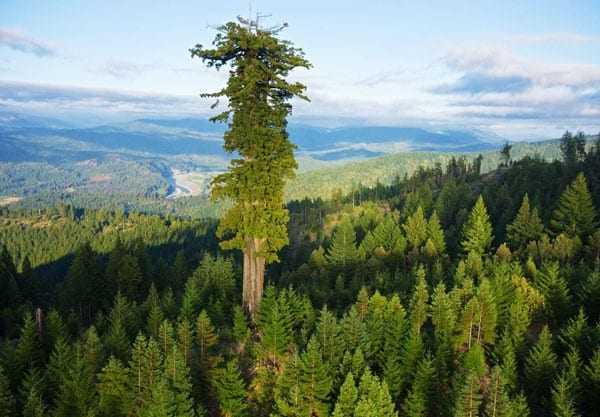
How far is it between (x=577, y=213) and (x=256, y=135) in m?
60.1

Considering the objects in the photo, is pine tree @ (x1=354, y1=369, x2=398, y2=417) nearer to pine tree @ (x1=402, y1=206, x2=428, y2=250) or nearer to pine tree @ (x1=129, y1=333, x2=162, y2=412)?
pine tree @ (x1=129, y1=333, x2=162, y2=412)

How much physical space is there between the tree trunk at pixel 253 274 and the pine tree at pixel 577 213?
2201 inches

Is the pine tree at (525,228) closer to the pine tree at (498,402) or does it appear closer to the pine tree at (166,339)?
the pine tree at (498,402)

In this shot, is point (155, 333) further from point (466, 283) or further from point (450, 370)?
point (466, 283)

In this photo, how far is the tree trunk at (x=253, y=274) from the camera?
106 ft

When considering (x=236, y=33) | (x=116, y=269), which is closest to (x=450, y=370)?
(x=236, y=33)

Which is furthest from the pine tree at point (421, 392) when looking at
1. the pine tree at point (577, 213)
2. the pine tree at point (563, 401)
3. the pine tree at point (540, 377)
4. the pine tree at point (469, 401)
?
the pine tree at point (577, 213)

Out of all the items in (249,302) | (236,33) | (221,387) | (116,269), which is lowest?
(116,269)

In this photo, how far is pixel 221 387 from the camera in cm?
2656

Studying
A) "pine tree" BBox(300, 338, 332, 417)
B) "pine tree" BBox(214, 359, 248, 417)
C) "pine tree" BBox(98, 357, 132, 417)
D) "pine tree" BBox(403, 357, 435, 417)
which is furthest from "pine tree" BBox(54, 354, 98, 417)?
"pine tree" BBox(403, 357, 435, 417)

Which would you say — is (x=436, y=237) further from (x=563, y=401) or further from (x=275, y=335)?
(x=563, y=401)

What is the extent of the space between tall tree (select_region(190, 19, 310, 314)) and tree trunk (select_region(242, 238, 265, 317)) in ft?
0.25

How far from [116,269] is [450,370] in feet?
173

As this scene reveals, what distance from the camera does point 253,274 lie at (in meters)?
33.2
